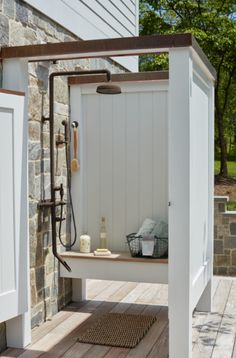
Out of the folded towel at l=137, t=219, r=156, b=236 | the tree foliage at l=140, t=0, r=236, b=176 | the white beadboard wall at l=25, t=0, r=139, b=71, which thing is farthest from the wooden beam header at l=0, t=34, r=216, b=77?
the tree foliage at l=140, t=0, r=236, b=176

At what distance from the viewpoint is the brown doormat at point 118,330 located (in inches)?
145

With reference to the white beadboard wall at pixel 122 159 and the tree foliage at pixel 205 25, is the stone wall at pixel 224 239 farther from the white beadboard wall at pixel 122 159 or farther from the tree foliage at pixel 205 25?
the tree foliage at pixel 205 25

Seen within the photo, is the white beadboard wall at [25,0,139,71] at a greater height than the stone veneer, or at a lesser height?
greater

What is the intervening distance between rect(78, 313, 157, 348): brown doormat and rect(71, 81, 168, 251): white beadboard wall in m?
0.60

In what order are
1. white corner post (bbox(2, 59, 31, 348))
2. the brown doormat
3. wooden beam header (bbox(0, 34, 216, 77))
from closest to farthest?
wooden beam header (bbox(0, 34, 216, 77)), white corner post (bbox(2, 59, 31, 348)), the brown doormat

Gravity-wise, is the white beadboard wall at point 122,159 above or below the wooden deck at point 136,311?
above

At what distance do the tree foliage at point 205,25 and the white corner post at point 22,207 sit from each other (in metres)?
6.48

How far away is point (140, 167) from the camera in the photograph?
14.4ft

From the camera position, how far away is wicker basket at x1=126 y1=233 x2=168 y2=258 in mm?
4078

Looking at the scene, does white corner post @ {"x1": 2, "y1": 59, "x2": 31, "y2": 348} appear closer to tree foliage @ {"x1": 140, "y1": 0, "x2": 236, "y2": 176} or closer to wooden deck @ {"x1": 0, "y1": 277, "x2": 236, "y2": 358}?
wooden deck @ {"x1": 0, "y1": 277, "x2": 236, "y2": 358}

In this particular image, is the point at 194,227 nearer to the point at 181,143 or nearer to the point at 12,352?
the point at 181,143

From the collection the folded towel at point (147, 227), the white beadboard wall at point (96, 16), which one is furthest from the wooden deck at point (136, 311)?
the white beadboard wall at point (96, 16)

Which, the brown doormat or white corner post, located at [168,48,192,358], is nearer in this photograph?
white corner post, located at [168,48,192,358]

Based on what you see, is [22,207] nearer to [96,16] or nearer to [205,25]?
[96,16]
